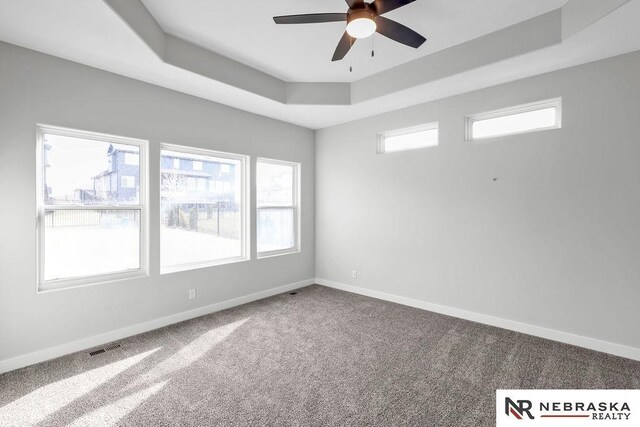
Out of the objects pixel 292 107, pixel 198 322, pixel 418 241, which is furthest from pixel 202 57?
pixel 418 241

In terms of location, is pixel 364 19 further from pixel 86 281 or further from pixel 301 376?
pixel 86 281

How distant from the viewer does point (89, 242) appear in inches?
115

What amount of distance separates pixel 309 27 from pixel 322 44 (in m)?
0.31

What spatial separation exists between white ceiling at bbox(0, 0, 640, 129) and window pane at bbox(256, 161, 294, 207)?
104cm

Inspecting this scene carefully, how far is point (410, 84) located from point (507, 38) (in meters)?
0.97

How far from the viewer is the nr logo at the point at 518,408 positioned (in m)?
1.93

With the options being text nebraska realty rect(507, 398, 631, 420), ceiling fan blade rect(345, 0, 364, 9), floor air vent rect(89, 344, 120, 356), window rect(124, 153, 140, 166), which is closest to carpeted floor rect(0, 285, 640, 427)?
floor air vent rect(89, 344, 120, 356)

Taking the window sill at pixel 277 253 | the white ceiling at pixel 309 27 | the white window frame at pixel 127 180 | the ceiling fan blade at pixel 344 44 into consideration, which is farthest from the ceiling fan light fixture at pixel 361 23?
the window sill at pixel 277 253

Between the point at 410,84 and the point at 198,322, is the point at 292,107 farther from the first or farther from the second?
the point at 198,322

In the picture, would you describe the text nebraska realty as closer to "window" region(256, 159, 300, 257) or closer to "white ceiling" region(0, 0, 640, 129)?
"white ceiling" region(0, 0, 640, 129)

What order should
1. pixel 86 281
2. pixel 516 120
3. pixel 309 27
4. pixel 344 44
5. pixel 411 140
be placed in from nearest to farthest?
pixel 344 44, pixel 309 27, pixel 86 281, pixel 516 120, pixel 411 140

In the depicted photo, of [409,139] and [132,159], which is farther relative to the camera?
[409,139]

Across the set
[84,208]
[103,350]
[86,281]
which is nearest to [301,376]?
[103,350]

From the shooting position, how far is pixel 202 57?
302 centimetres
